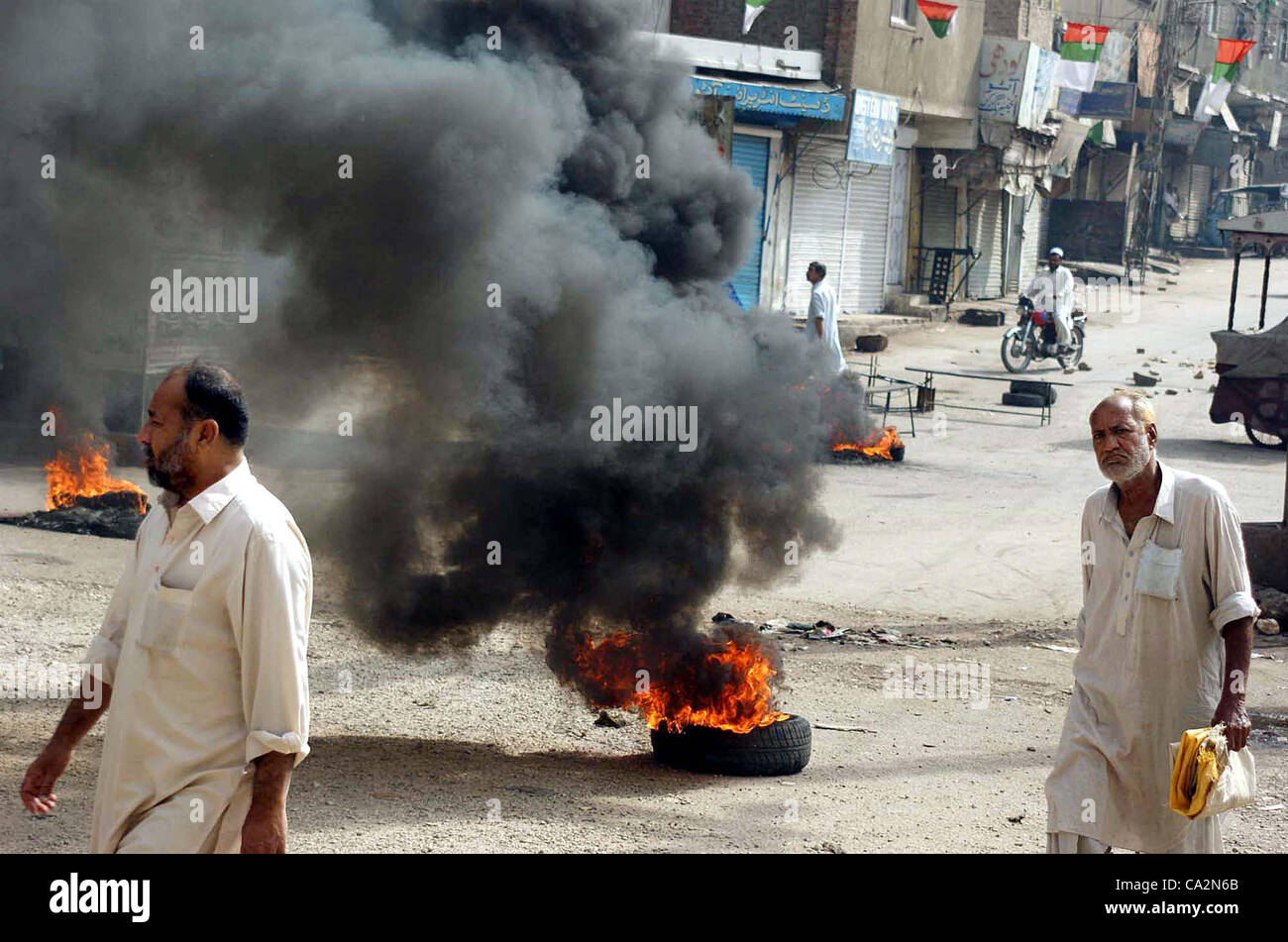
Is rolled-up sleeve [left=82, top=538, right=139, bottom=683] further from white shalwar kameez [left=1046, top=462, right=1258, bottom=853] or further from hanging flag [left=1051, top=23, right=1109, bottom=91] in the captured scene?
hanging flag [left=1051, top=23, right=1109, bottom=91]

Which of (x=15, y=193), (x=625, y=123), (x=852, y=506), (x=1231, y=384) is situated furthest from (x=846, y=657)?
(x=1231, y=384)

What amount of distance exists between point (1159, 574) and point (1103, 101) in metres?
32.1

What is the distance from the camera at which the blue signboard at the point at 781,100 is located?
21203 mm

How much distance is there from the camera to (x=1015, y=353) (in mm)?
21250

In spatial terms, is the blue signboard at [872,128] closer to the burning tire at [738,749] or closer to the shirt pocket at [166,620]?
the burning tire at [738,749]

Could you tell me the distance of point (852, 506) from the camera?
1225cm

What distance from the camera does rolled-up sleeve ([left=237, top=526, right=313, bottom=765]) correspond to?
9.87 ft

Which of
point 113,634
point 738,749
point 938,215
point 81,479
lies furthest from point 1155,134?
point 113,634

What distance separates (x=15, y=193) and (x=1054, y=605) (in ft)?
25.1

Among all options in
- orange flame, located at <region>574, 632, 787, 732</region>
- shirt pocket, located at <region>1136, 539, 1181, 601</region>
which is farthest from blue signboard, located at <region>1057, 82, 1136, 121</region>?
shirt pocket, located at <region>1136, 539, 1181, 601</region>

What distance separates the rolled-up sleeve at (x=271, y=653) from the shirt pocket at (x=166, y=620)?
0.44 feet

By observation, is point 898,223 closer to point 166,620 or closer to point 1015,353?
point 1015,353

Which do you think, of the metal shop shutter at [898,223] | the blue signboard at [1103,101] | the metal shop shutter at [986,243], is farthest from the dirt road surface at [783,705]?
the blue signboard at [1103,101]

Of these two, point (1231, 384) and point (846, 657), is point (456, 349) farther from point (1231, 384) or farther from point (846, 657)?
point (1231, 384)
